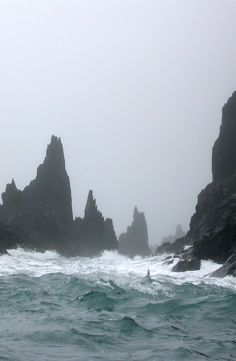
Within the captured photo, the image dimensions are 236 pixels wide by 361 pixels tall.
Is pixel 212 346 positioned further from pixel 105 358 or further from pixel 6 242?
pixel 6 242

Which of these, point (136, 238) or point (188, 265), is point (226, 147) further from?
point (136, 238)

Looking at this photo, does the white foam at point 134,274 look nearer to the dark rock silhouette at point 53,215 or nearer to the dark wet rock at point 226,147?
the dark rock silhouette at point 53,215

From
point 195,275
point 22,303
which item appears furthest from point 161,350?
point 195,275

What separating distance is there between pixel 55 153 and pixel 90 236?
17876 mm

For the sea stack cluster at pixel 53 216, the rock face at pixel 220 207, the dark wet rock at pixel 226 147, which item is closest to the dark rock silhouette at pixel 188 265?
the rock face at pixel 220 207

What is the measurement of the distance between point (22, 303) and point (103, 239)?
63.1 m

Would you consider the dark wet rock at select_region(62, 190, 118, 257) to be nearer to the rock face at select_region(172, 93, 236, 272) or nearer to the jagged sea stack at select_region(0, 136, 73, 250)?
the jagged sea stack at select_region(0, 136, 73, 250)

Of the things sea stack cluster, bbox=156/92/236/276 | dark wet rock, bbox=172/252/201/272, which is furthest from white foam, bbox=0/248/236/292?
sea stack cluster, bbox=156/92/236/276

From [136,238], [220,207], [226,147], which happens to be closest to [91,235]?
[226,147]

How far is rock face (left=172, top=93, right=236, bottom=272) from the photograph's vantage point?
35.8 meters

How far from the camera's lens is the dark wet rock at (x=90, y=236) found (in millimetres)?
74188

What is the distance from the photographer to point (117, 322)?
14188 millimetres

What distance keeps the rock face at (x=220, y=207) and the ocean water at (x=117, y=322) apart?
1134 cm

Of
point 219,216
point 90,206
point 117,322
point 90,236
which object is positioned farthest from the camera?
point 90,206
